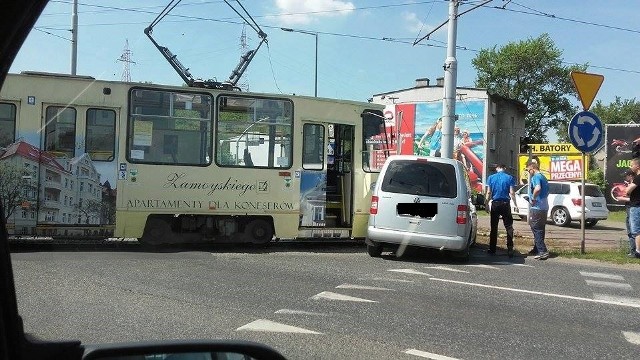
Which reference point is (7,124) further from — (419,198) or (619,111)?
(619,111)

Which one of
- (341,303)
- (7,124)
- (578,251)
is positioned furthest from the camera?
(578,251)

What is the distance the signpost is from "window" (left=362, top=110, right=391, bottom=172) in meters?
3.60

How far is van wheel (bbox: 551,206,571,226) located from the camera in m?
23.7

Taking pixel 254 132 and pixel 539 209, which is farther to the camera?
pixel 254 132

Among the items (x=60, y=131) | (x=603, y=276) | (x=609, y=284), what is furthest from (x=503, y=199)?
(x=60, y=131)

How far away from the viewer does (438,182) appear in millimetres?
11297

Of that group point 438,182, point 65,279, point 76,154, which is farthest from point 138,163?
point 438,182

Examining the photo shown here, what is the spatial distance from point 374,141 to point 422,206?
2420mm

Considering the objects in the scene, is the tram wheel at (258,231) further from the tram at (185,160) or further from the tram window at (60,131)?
the tram window at (60,131)

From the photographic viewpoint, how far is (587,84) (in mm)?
12469

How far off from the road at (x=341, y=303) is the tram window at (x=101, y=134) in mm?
1774

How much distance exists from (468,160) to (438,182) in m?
32.2

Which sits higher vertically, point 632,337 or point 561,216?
point 561,216

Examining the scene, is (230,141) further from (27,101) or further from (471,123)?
(471,123)
